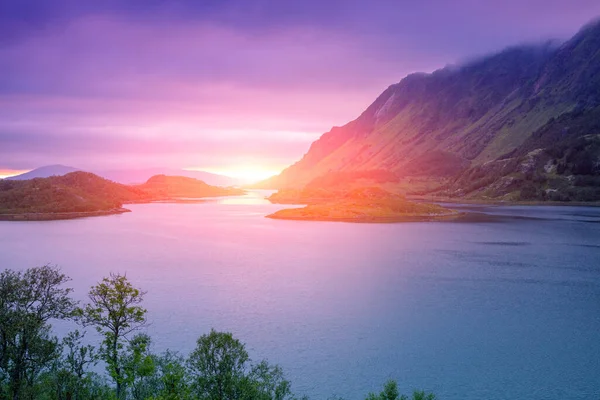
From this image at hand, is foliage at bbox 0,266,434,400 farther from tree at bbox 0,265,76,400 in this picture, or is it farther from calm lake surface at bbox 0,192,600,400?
calm lake surface at bbox 0,192,600,400

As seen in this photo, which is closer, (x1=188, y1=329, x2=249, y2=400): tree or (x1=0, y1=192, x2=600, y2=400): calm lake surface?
(x1=188, y1=329, x2=249, y2=400): tree

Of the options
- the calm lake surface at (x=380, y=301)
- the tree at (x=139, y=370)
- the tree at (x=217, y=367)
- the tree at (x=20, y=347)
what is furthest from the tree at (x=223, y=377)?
the tree at (x=20, y=347)

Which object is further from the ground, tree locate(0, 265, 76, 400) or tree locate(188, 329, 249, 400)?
tree locate(0, 265, 76, 400)

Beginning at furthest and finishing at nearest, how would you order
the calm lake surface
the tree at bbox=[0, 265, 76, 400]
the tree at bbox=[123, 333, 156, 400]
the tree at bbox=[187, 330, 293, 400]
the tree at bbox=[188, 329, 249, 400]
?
the calm lake surface, the tree at bbox=[188, 329, 249, 400], the tree at bbox=[187, 330, 293, 400], the tree at bbox=[0, 265, 76, 400], the tree at bbox=[123, 333, 156, 400]

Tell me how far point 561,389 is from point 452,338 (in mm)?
15707

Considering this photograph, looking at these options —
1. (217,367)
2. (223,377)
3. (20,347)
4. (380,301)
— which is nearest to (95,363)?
(20,347)

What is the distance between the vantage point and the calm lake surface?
49.2 meters

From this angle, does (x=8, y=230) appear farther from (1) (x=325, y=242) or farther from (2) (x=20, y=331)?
(2) (x=20, y=331)

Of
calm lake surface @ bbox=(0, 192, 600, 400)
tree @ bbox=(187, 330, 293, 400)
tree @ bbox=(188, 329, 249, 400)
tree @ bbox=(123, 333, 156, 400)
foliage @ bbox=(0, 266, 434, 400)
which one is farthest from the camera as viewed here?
calm lake surface @ bbox=(0, 192, 600, 400)

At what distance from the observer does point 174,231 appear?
18325 cm

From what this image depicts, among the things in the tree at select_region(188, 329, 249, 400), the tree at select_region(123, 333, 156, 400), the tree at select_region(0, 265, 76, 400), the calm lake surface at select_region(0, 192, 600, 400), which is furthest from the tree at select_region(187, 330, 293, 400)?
the tree at select_region(0, 265, 76, 400)

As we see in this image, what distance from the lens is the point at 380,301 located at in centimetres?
7894

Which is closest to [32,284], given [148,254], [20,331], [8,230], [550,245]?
[20,331]

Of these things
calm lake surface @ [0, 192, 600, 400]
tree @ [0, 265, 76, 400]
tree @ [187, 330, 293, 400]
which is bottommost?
calm lake surface @ [0, 192, 600, 400]
